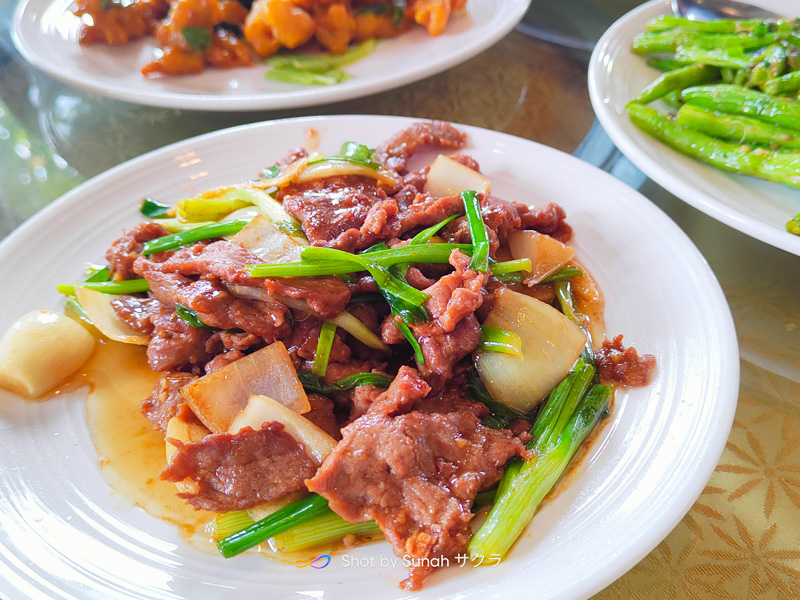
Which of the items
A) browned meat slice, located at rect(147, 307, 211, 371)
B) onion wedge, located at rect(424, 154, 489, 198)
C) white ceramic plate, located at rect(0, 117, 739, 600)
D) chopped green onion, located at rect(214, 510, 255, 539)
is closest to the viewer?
white ceramic plate, located at rect(0, 117, 739, 600)

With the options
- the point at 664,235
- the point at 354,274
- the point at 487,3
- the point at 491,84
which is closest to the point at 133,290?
the point at 354,274

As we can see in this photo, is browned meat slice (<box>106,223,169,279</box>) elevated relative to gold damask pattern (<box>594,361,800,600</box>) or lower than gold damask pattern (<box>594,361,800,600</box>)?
lower

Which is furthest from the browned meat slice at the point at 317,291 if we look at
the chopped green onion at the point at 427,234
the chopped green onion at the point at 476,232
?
the chopped green onion at the point at 476,232

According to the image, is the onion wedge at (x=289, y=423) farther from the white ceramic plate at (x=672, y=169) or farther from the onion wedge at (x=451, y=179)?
the white ceramic plate at (x=672, y=169)

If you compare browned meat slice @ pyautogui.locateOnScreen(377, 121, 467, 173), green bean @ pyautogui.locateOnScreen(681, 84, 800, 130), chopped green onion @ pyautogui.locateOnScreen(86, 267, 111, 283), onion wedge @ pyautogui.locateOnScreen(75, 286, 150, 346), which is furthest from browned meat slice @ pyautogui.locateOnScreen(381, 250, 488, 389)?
green bean @ pyautogui.locateOnScreen(681, 84, 800, 130)

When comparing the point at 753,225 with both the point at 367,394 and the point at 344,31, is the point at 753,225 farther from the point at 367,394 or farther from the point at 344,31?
the point at 344,31

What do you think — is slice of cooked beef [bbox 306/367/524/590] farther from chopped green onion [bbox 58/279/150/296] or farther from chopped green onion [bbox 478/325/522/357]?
chopped green onion [bbox 58/279/150/296]
